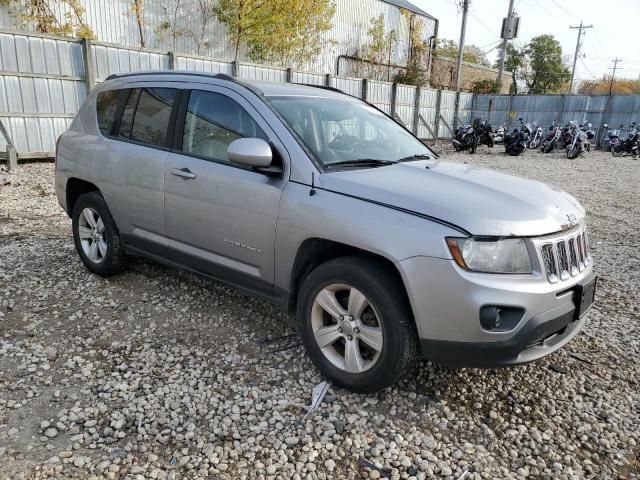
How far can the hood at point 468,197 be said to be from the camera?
8.03 feet

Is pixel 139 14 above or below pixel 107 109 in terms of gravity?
above

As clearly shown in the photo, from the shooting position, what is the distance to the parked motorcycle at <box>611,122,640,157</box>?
19.8 metres

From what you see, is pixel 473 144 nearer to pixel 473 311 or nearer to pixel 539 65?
pixel 473 311

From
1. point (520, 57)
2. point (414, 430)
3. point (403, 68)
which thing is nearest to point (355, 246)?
point (414, 430)

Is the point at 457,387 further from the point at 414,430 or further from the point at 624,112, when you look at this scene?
the point at 624,112

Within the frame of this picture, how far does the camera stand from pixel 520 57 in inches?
2149

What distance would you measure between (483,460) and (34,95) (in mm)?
11399

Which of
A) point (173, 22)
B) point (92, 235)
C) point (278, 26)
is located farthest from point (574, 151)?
point (92, 235)

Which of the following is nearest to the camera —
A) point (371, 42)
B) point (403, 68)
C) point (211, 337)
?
point (211, 337)

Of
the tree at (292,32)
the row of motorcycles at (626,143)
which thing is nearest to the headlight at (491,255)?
the tree at (292,32)

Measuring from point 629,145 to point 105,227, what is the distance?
2151 cm

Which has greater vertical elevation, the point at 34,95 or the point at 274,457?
the point at 34,95

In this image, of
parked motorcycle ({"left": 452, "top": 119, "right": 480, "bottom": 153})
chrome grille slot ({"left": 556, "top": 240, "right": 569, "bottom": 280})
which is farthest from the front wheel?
chrome grille slot ({"left": 556, "top": 240, "right": 569, "bottom": 280})

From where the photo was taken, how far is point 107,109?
433 cm
